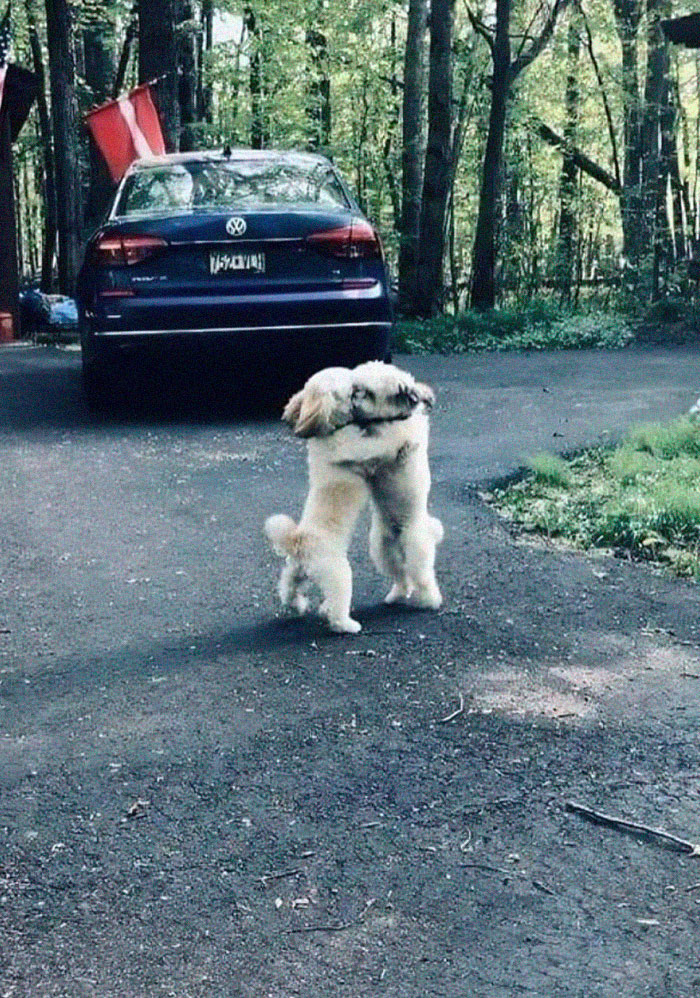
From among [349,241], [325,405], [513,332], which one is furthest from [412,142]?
[325,405]

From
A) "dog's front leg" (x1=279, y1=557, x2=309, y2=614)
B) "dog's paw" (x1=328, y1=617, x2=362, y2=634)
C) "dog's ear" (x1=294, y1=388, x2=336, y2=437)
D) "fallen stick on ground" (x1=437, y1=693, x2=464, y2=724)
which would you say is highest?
"dog's ear" (x1=294, y1=388, x2=336, y2=437)

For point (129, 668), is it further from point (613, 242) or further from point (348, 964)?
point (613, 242)

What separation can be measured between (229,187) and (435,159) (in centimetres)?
883

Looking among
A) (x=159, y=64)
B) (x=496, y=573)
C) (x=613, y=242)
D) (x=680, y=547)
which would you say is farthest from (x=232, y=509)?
(x=613, y=242)

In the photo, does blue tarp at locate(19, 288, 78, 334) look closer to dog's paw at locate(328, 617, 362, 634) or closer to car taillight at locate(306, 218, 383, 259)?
car taillight at locate(306, 218, 383, 259)

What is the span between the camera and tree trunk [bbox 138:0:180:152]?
18375 mm

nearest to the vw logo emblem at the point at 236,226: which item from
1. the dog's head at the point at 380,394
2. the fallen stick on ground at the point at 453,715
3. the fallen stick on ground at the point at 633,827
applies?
the dog's head at the point at 380,394

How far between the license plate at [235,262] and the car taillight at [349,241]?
1.24 feet

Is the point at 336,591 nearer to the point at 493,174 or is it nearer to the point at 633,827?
the point at 633,827

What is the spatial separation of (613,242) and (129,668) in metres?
18.9

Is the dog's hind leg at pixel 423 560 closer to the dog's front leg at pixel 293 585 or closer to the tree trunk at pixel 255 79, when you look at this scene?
the dog's front leg at pixel 293 585

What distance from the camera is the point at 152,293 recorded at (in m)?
9.64

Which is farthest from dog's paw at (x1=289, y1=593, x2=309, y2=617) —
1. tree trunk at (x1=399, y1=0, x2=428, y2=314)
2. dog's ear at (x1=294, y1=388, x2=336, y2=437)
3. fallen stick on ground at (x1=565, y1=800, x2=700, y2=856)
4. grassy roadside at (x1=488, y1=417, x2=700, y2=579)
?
tree trunk at (x1=399, y1=0, x2=428, y2=314)

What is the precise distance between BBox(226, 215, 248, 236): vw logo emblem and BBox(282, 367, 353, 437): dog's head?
467 centimetres
